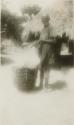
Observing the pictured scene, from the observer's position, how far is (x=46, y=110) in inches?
43.7

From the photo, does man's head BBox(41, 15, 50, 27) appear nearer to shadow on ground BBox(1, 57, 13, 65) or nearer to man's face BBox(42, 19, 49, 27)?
man's face BBox(42, 19, 49, 27)

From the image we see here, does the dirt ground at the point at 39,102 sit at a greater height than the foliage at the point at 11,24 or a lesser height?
lesser

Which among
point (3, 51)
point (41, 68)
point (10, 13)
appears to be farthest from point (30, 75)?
point (10, 13)

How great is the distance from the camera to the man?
1105 mm

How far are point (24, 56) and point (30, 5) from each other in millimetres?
241

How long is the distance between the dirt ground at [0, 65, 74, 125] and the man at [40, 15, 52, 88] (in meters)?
0.03

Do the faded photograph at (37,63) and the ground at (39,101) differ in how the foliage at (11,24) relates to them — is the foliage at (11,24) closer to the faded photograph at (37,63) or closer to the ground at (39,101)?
the faded photograph at (37,63)

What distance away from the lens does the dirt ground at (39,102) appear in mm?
1105

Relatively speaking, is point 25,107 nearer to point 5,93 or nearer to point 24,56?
point 5,93

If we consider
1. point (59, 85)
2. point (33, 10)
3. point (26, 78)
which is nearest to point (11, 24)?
point (33, 10)

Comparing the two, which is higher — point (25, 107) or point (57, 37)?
point (57, 37)

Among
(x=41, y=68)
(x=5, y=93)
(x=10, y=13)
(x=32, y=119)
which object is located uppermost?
(x=10, y=13)

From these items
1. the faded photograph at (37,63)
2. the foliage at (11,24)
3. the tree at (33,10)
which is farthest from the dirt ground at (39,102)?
the tree at (33,10)

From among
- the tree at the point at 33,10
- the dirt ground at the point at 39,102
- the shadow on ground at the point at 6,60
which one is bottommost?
the dirt ground at the point at 39,102
